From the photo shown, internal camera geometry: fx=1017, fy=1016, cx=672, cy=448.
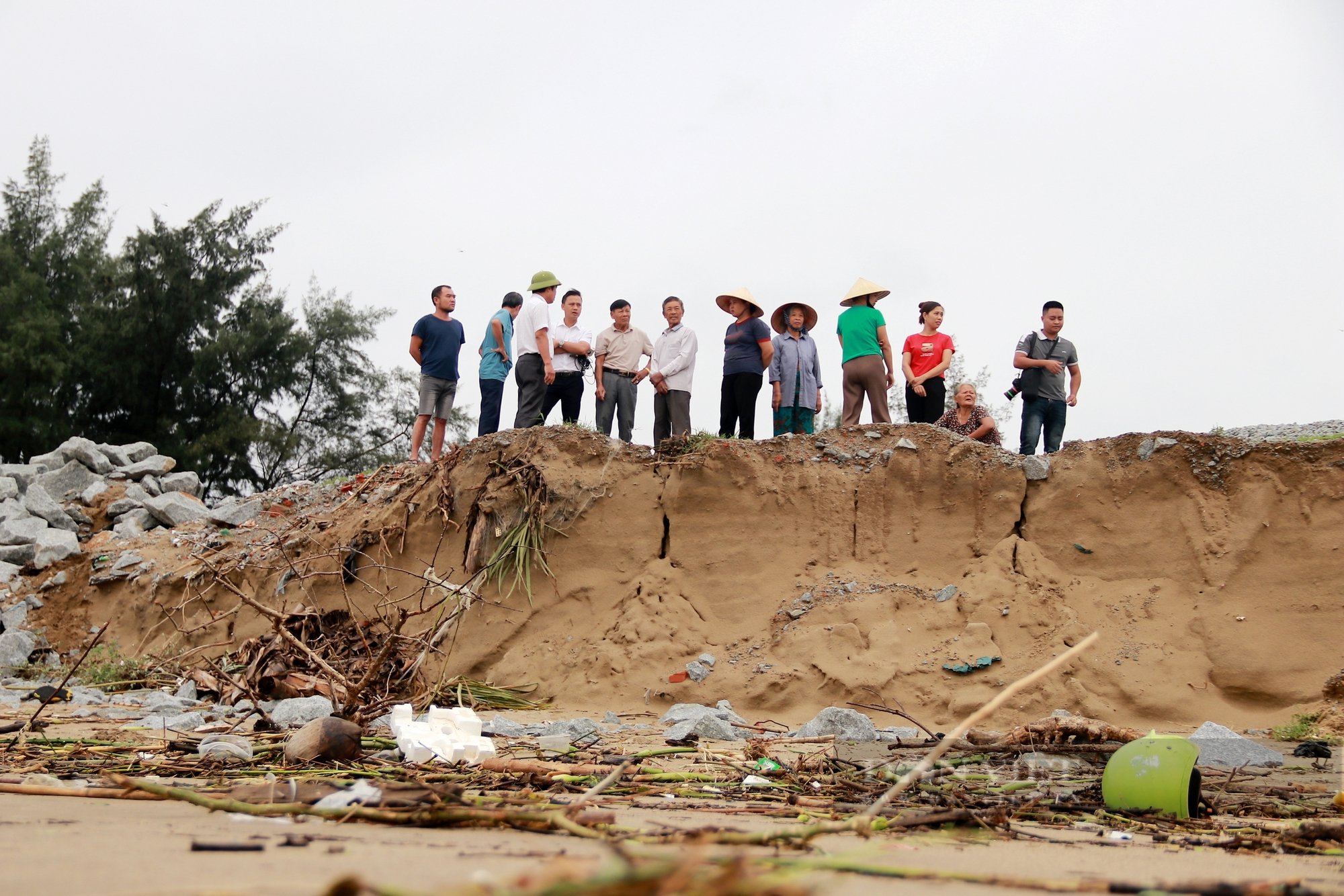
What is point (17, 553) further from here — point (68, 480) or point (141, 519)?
point (68, 480)

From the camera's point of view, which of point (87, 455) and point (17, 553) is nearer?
point (17, 553)

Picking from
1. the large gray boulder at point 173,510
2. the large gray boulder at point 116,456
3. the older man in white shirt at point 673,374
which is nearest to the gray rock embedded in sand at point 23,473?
the large gray boulder at point 116,456

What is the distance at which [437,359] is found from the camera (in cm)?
903

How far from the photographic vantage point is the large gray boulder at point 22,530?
34.7 feet

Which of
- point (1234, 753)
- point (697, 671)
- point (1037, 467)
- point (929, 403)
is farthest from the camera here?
point (929, 403)

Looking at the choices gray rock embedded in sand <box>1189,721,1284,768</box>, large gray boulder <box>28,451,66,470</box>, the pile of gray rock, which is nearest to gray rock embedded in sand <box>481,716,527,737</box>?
gray rock embedded in sand <box>1189,721,1284,768</box>

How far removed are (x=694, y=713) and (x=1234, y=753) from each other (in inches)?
115

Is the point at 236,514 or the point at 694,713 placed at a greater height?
the point at 236,514

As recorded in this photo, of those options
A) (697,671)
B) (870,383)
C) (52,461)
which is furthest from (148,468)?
(870,383)

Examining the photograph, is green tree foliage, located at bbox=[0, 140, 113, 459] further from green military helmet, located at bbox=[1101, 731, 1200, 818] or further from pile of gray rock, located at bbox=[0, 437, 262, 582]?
green military helmet, located at bbox=[1101, 731, 1200, 818]

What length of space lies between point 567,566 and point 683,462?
1201 mm

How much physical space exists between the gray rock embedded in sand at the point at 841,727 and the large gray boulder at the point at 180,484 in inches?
363

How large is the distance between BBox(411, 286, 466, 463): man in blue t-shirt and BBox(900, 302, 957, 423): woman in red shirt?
3951 mm

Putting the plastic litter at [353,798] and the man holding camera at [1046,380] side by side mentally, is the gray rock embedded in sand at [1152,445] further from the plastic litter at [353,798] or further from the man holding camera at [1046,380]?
the plastic litter at [353,798]
